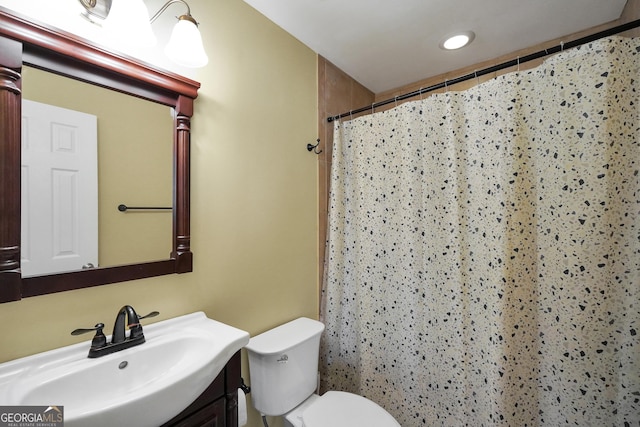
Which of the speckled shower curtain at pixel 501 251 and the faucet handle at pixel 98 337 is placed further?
the speckled shower curtain at pixel 501 251

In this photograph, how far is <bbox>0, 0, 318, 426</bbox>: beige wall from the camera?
95cm

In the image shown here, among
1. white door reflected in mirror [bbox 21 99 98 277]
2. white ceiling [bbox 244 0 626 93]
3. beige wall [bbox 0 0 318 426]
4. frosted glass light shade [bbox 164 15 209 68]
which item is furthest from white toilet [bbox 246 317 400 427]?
white ceiling [bbox 244 0 626 93]

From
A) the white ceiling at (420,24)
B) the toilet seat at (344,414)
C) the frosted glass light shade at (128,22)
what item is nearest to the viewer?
the frosted glass light shade at (128,22)

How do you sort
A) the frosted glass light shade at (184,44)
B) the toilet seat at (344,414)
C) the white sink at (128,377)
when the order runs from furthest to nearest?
the toilet seat at (344,414) → the frosted glass light shade at (184,44) → the white sink at (128,377)

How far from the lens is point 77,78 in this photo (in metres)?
0.90

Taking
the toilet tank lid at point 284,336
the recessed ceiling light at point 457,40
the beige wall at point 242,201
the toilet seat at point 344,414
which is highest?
the recessed ceiling light at point 457,40

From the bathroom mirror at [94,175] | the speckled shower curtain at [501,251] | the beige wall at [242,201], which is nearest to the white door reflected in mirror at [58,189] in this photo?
the bathroom mirror at [94,175]

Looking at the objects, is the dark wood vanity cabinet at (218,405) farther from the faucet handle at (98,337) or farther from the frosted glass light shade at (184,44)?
the frosted glass light shade at (184,44)

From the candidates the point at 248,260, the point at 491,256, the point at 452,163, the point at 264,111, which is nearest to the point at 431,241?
the point at 491,256

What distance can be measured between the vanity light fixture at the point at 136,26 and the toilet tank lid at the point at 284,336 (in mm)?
1265

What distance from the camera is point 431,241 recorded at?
148 centimetres

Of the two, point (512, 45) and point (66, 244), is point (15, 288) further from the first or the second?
point (512, 45)

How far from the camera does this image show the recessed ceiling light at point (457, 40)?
1.62 metres

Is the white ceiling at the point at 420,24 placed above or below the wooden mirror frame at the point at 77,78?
above
